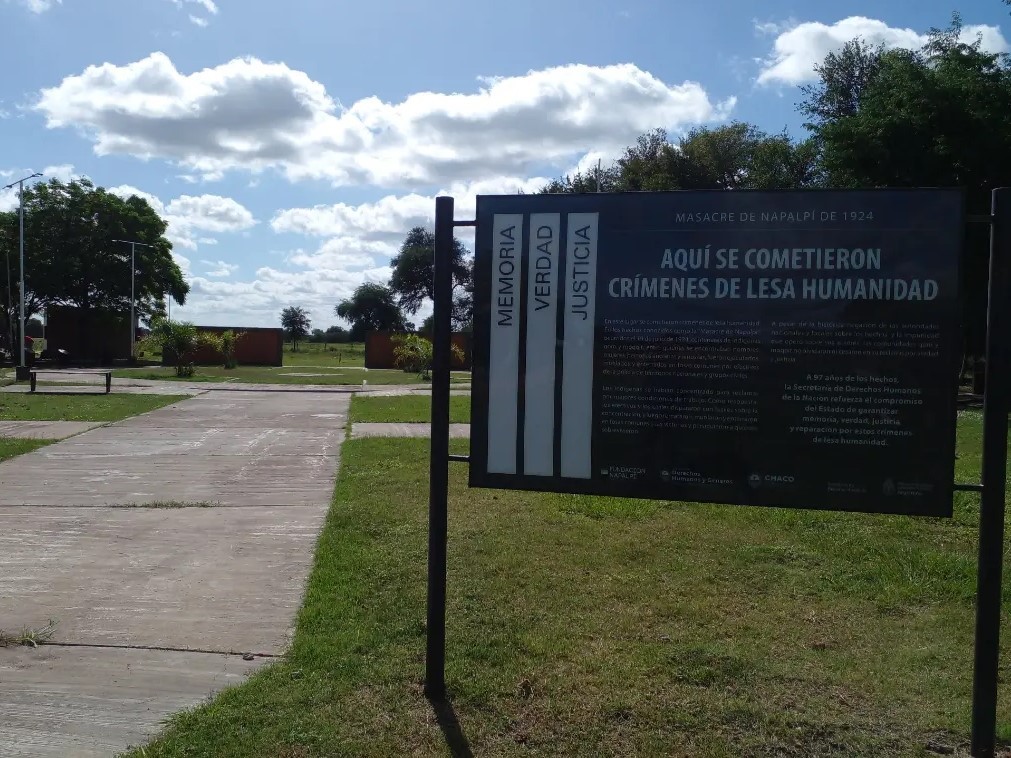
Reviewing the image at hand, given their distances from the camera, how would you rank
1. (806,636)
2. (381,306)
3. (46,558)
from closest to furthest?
(806,636) < (46,558) < (381,306)

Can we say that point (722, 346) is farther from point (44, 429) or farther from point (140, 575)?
point (44, 429)

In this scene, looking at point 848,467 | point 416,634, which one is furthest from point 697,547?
point 848,467

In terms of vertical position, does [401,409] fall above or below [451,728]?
above

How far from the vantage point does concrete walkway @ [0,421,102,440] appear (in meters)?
13.2

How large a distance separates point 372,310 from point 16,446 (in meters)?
83.7

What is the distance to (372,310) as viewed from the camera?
94.9 meters

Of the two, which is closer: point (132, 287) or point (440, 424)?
point (440, 424)

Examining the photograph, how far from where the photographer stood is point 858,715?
152 inches

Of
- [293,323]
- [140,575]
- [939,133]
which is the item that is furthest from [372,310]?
[140,575]

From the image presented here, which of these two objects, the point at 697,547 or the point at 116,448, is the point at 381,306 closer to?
the point at 116,448

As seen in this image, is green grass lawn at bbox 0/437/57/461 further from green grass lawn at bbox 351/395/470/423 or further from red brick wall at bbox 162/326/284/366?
red brick wall at bbox 162/326/284/366

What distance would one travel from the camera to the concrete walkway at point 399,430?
1369cm

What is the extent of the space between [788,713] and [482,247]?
2343 mm

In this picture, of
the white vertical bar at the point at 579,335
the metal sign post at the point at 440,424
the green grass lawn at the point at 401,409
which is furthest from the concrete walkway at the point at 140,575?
the green grass lawn at the point at 401,409
